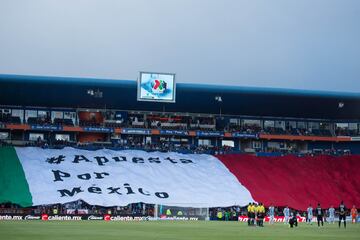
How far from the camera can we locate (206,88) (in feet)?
284

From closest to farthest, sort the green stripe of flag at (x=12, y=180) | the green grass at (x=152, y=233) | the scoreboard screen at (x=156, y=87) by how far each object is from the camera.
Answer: the green grass at (x=152, y=233), the green stripe of flag at (x=12, y=180), the scoreboard screen at (x=156, y=87)

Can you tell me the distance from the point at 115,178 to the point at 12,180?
10699 mm

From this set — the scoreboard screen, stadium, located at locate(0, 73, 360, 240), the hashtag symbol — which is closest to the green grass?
stadium, located at locate(0, 73, 360, 240)

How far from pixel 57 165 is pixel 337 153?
38.7 meters

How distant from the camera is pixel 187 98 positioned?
88688 millimetres

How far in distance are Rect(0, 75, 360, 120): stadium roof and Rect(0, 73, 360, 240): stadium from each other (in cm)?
13

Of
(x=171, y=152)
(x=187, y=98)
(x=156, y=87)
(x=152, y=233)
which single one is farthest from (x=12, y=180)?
(x=152, y=233)

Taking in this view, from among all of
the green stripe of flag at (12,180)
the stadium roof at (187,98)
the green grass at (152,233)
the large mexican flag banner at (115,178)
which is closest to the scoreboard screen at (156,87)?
the stadium roof at (187,98)

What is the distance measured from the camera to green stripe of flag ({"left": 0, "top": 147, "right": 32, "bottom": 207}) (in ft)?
221

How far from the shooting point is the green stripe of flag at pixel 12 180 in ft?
221

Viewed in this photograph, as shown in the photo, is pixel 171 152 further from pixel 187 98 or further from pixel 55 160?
pixel 55 160

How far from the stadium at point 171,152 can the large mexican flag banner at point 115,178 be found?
0.13 m

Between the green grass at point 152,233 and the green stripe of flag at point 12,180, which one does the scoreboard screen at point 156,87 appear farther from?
the green grass at point 152,233

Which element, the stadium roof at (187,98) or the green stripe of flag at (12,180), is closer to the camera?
the green stripe of flag at (12,180)
